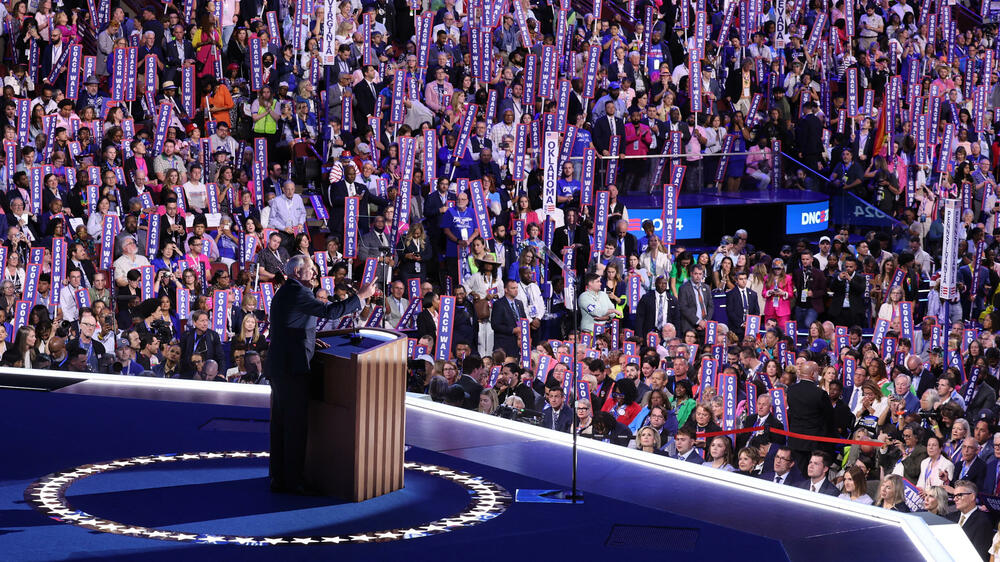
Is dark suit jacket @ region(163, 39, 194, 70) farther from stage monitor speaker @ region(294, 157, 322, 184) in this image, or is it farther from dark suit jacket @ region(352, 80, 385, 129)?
dark suit jacket @ region(352, 80, 385, 129)

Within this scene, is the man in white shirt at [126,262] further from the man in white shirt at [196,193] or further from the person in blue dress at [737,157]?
the person in blue dress at [737,157]

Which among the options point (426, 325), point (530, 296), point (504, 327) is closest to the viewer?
point (426, 325)

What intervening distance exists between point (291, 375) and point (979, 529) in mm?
4712

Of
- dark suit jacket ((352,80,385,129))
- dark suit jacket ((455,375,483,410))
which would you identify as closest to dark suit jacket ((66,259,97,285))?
dark suit jacket ((455,375,483,410))

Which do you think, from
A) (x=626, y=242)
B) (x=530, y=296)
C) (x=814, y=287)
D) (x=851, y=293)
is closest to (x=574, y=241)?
(x=626, y=242)

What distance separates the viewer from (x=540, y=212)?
49.0 ft

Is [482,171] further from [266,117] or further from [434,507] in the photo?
[434,507]

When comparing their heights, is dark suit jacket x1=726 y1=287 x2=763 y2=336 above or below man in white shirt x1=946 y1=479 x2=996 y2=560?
above

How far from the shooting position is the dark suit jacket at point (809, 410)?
10.8 metres

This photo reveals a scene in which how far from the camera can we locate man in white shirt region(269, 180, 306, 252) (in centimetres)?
1402

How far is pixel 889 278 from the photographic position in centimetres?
1547

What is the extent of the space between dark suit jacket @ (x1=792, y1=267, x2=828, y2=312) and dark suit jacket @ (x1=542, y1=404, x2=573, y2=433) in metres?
5.75

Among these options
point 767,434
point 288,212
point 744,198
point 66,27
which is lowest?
point 767,434

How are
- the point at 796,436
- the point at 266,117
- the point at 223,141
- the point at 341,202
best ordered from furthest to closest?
1. the point at 266,117
2. the point at 223,141
3. the point at 341,202
4. the point at 796,436
